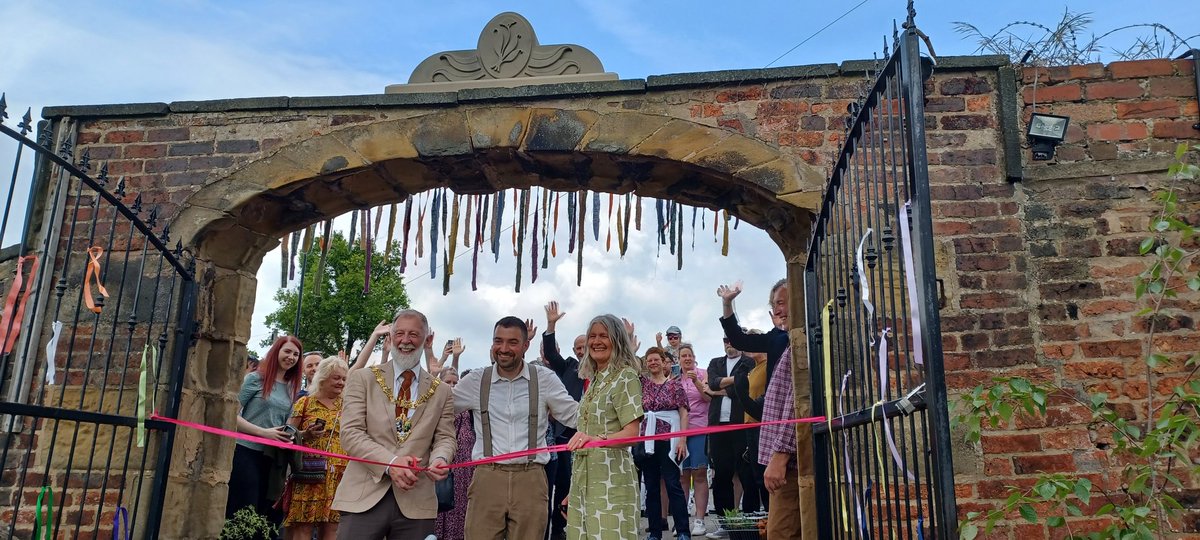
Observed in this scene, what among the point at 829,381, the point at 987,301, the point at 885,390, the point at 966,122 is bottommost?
the point at 885,390

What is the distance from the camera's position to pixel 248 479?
5406 millimetres

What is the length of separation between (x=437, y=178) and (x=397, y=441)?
178cm

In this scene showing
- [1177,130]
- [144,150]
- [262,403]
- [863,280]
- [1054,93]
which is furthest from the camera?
[262,403]

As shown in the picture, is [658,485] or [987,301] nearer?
[987,301]

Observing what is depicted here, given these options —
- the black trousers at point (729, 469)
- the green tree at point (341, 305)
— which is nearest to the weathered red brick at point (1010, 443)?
the black trousers at point (729, 469)

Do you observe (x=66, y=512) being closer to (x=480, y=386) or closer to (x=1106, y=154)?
(x=480, y=386)

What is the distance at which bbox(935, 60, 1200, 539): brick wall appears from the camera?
4113 mm

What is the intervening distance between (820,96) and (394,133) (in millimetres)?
2391

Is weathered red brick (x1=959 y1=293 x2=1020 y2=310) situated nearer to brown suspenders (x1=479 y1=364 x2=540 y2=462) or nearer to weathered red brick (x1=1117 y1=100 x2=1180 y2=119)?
weathered red brick (x1=1117 y1=100 x2=1180 y2=119)

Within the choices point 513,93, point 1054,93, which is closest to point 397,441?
point 513,93

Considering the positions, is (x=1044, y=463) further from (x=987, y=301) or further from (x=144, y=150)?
(x=144, y=150)

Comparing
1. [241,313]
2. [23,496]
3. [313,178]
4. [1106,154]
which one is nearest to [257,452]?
[241,313]

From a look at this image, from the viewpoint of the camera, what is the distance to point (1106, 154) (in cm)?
448

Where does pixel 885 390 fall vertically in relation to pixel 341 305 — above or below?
below
